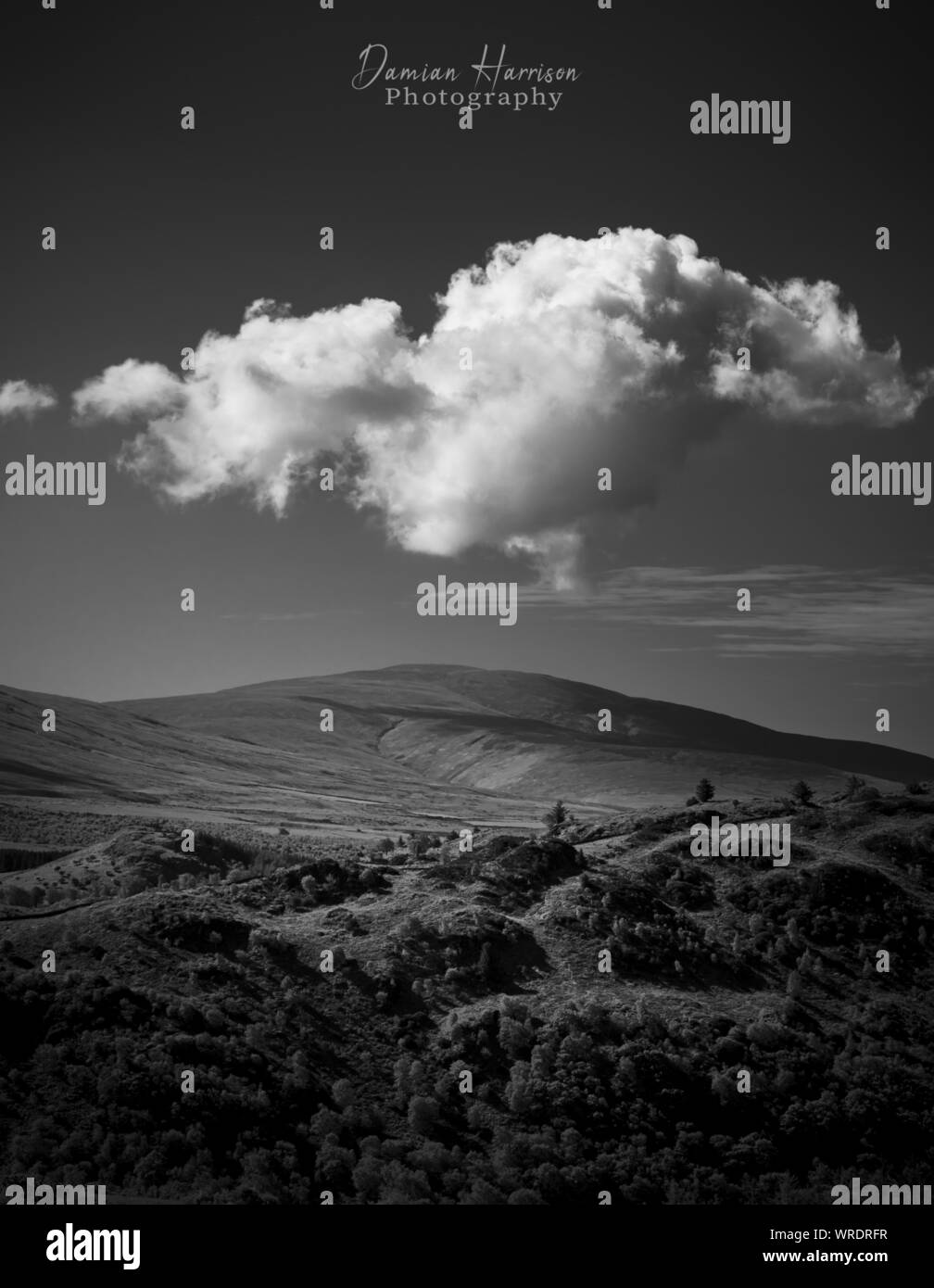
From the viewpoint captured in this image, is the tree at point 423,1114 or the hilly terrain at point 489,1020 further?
the tree at point 423,1114

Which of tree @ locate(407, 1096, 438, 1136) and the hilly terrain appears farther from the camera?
tree @ locate(407, 1096, 438, 1136)

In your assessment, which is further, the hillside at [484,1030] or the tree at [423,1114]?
the tree at [423,1114]

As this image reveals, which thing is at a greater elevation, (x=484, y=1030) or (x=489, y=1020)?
(x=489, y=1020)

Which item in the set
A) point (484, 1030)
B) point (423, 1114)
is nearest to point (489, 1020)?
point (484, 1030)

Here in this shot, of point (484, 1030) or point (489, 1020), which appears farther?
point (489, 1020)

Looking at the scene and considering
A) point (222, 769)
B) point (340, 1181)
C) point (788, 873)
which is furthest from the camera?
point (222, 769)

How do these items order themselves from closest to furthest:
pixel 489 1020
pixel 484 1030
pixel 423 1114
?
pixel 423 1114
pixel 484 1030
pixel 489 1020

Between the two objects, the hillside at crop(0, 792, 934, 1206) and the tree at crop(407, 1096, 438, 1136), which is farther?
the tree at crop(407, 1096, 438, 1136)

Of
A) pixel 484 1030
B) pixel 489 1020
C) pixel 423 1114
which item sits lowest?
pixel 423 1114

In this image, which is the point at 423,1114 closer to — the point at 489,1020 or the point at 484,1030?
the point at 484,1030
